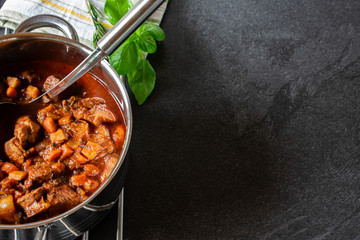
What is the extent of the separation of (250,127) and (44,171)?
90cm

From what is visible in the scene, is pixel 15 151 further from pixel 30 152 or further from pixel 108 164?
pixel 108 164

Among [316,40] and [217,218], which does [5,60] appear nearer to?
[217,218]

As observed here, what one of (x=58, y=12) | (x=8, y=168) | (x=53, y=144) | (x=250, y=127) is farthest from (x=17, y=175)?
(x=250, y=127)

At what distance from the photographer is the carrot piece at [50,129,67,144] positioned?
4.85 ft

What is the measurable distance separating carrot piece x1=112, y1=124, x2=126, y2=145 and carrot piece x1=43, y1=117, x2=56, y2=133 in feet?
0.71

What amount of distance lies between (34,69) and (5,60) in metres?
0.11

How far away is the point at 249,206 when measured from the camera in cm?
171

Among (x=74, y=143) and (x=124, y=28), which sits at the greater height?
(x=124, y=28)

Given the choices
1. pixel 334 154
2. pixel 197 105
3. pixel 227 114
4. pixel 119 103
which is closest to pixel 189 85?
pixel 197 105

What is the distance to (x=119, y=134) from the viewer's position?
1504mm

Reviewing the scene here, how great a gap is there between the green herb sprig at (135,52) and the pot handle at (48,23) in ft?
0.64

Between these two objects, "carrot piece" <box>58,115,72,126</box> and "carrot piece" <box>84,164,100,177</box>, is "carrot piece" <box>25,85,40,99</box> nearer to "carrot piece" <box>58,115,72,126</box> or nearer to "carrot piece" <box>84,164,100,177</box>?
"carrot piece" <box>58,115,72,126</box>

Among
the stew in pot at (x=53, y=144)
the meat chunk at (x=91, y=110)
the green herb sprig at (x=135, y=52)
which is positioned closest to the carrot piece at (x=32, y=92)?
the stew in pot at (x=53, y=144)

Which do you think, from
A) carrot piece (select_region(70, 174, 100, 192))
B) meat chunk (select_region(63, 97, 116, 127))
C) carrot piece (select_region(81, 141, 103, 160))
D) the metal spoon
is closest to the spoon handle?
the metal spoon
